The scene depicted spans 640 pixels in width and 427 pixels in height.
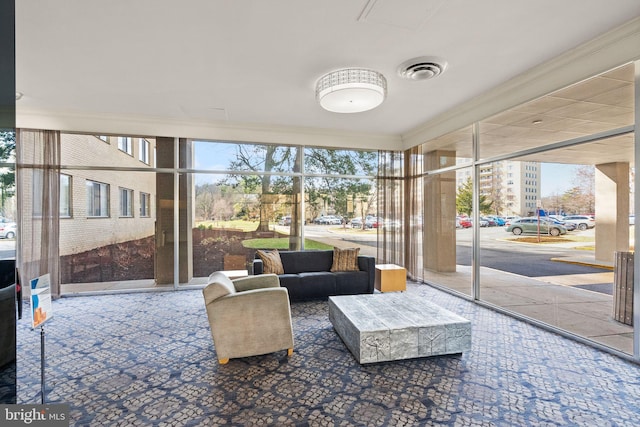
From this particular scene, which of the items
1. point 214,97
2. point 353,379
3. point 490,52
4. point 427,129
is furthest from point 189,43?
point 427,129

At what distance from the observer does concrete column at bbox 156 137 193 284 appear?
5.60 metres

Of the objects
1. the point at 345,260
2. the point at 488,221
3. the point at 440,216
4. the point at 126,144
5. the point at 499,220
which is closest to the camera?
the point at 499,220

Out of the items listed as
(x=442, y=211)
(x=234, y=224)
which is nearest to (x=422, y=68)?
(x=442, y=211)

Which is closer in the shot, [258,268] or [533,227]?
[533,227]

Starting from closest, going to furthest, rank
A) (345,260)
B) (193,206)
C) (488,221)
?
(488,221)
(345,260)
(193,206)

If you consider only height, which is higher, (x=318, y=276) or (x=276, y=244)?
(x=276, y=244)

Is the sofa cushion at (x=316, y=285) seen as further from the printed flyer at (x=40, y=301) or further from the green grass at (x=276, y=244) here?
the printed flyer at (x=40, y=301)

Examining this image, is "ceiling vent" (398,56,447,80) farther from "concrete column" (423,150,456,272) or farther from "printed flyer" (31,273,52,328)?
"printed flyer" (31,273,52,328)

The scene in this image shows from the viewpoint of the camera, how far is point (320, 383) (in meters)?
2.53

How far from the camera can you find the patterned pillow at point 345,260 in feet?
17.3

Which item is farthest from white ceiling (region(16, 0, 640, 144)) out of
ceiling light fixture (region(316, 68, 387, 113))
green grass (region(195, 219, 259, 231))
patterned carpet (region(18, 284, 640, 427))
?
patterned carpet (region(18, 284, 640, 427))

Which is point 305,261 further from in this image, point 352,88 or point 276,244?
point 352,88

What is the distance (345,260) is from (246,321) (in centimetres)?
267

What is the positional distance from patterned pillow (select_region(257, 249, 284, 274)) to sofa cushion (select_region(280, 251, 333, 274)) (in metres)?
0.19
